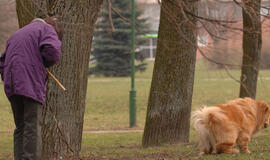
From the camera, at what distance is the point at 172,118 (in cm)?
896

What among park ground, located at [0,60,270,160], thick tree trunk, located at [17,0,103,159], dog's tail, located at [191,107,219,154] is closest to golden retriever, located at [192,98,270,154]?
dog's tail, located at [191,107,219,154]

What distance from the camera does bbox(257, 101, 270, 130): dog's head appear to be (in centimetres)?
716

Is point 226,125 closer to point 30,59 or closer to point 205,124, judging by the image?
point 205,124

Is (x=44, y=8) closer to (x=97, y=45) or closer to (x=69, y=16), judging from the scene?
(x=69, y=16)

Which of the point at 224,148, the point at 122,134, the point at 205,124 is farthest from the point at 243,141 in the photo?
the point at 122,134

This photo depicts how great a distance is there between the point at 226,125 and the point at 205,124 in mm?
303

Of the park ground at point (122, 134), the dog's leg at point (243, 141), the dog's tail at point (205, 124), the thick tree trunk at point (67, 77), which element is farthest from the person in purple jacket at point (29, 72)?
the dog's leg at point (243, 141)

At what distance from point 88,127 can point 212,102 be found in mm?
8924

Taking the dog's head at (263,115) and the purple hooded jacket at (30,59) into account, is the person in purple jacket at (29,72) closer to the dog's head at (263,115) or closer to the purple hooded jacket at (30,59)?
the purple hooded jacket at (30,59)

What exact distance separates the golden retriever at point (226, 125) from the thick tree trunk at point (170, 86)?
2003 mm

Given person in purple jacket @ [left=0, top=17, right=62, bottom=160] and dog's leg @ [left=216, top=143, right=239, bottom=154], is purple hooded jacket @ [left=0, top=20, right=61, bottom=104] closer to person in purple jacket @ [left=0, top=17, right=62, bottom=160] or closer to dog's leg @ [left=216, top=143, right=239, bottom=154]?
person in purple jacket @ [left=0, top=17, right=62, bottom=160]

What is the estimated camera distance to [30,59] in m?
4.96

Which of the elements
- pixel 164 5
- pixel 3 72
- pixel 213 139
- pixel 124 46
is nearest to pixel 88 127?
pixel 164 5

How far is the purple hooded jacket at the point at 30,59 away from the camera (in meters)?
4.91
